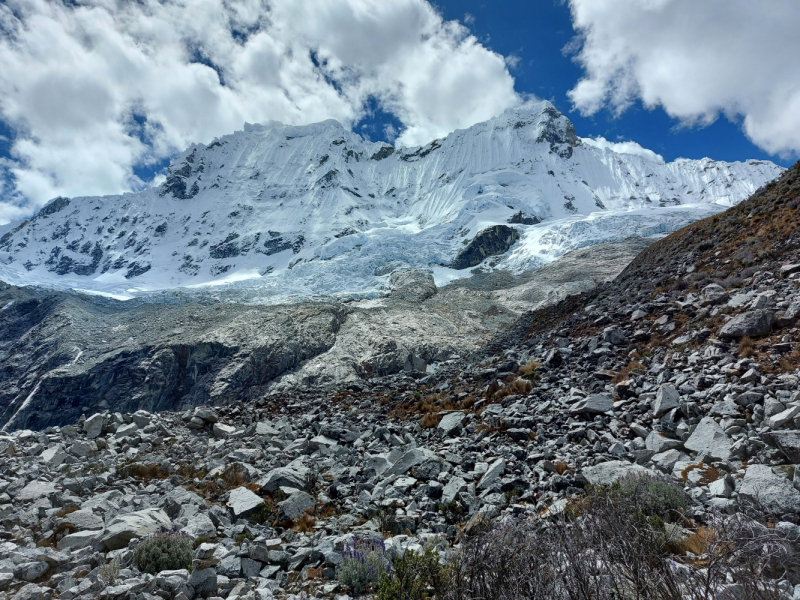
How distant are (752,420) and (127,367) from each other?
40557mm

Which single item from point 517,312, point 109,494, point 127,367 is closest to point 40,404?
point 127,367

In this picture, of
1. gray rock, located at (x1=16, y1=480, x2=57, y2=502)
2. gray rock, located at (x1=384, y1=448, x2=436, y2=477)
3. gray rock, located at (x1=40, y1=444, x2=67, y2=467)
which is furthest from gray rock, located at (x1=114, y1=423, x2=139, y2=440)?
gray rock, located at (x1=384, y1=448, x2=436, y2=477)

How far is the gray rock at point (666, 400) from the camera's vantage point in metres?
6.16

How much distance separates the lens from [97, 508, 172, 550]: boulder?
4.63 metres

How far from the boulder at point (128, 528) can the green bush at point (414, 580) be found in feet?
10.1

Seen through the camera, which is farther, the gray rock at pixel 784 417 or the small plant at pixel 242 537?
the small plant at pixel 242 537

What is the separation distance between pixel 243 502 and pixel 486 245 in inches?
2887

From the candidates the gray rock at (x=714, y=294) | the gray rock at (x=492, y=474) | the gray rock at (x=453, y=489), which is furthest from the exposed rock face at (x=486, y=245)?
the gray rock at (x=453, y=489)

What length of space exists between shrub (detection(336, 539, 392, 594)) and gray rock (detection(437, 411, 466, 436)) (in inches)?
177

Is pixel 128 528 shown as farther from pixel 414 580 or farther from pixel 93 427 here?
pixel 93 427

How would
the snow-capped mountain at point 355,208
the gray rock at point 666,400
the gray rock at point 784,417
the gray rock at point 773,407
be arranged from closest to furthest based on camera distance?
1. the gray rock at point 784,417
2. the gray rock at point 773,407
3. the gray rock at point 666,400
4. the snow-capped mountain at point 355,208

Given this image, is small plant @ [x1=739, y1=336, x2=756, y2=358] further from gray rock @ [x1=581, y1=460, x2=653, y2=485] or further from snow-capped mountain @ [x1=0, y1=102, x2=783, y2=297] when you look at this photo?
snow-capped mountain @ [x1=0, y1=102, x2=783, y2=297]

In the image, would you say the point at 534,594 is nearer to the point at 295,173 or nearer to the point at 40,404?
the point at 40,404

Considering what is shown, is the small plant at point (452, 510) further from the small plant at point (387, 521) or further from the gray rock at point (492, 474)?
the small plant at point (387, 521)
